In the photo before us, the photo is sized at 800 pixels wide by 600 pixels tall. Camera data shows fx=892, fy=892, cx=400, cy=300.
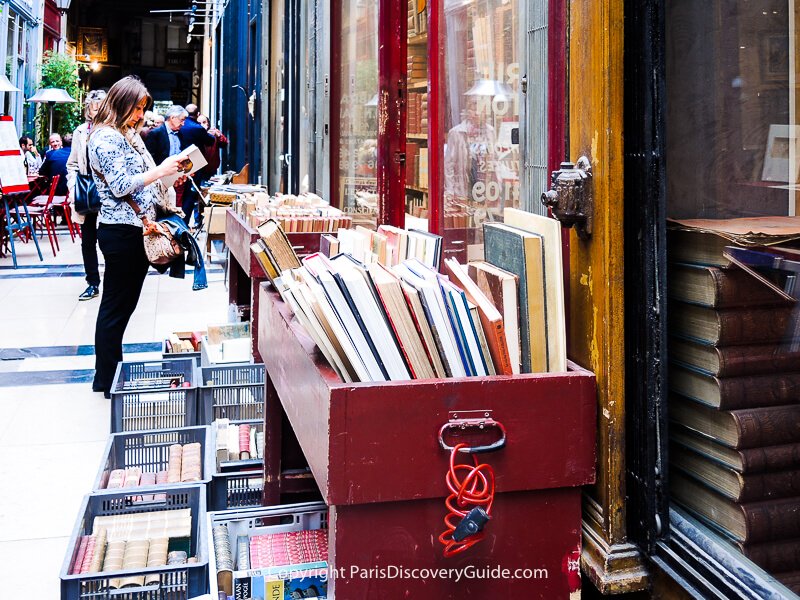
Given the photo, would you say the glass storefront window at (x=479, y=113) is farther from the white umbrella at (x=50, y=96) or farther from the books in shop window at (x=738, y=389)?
the white umbrella at (x=50, y=96)

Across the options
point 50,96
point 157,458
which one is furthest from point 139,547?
point 50,96

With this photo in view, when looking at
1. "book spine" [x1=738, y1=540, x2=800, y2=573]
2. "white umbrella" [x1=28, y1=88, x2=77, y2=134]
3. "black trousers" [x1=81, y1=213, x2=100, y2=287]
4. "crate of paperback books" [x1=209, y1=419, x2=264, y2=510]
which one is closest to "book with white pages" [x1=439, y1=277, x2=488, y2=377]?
"book spine" [x1=738, y1=540, x2=800, y2=573]

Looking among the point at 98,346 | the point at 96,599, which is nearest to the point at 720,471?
the point at 96,599

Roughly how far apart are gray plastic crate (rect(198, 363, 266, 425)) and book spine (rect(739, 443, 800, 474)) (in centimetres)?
265

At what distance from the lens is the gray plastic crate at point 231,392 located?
405 cm

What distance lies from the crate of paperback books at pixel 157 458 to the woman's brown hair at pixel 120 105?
2051 millimetres

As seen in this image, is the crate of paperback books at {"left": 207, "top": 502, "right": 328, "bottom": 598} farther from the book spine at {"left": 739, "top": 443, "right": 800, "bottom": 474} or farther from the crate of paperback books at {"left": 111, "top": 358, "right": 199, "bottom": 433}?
the crate of paperback books at {"left": 111, "top": 358, "right": 199, "bottom": 433}

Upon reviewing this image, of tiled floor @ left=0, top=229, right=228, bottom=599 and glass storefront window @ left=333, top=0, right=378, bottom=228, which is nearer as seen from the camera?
tiled floor @ left=0, top=229, right=228, bottom=599

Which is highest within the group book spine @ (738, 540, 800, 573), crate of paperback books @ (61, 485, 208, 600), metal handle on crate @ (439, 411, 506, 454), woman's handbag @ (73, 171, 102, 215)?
woman's handbag @ (73, 171, 102, 215)

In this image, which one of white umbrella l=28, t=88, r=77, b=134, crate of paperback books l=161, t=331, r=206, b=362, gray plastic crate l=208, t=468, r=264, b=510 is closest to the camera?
gray plastic crate l=208, t=468, r=264, b=510

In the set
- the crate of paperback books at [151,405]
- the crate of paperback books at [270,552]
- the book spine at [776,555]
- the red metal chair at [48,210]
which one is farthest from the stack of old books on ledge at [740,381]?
the red metal chair at [48,210]

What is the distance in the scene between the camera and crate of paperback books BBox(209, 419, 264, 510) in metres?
3.18

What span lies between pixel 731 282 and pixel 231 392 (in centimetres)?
281

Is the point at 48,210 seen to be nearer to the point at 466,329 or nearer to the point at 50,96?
the point at 50,96
